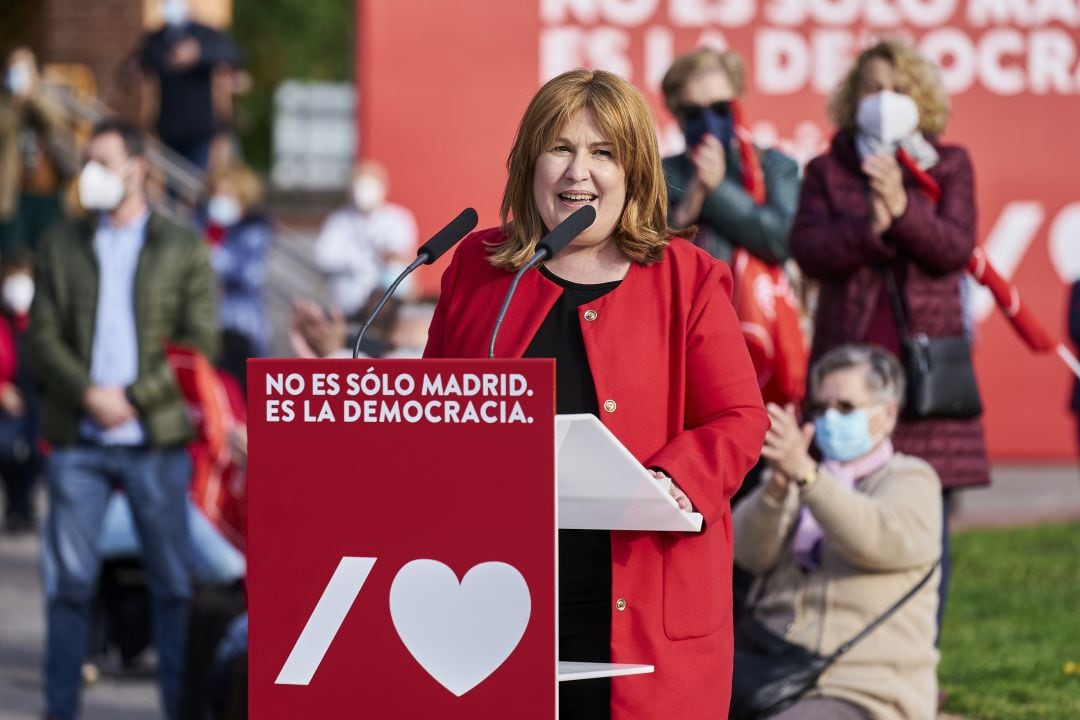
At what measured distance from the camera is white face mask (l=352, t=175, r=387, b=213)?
13898 mm

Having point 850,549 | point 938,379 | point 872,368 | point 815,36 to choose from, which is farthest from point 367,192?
point 850,549

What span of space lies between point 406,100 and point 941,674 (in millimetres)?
8251

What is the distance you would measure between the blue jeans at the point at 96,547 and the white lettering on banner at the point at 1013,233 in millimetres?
8025

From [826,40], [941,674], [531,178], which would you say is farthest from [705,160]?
[826,40]

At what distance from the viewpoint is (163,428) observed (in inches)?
301

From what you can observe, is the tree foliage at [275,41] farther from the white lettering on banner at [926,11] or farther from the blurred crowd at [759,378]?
the blurred crowd at [759,378]

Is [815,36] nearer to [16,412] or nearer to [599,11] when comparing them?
[599,11]

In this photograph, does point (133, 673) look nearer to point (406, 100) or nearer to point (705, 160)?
point (705, 160)

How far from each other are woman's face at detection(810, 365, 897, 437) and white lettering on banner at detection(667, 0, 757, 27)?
880 cm

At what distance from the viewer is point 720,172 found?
6.49m

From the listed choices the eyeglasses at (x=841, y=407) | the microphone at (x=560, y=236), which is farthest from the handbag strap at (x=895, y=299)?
the microphone at (x=560, y=236)

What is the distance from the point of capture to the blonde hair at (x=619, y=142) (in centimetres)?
374

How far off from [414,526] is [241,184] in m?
10.7

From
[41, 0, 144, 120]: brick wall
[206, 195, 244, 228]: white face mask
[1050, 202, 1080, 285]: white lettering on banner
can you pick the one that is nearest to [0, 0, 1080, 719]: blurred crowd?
[1050, 202, 1080, 285]: white lettering on banner
